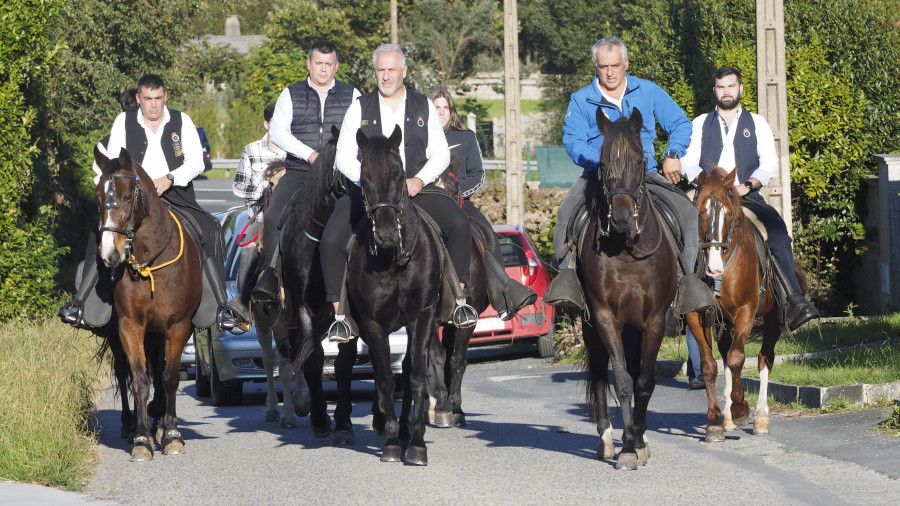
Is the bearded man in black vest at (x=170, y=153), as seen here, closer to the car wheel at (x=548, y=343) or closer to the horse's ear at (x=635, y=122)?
the horse's ear at (x=635, y=122)

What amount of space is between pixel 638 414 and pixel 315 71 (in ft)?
13.9

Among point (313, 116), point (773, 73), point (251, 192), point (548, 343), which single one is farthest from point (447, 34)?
point (313, 116)

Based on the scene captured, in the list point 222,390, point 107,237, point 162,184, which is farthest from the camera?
point 222,390

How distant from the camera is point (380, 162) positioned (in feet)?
30.3

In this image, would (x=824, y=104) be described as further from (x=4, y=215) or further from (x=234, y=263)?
(x=4, y=215)

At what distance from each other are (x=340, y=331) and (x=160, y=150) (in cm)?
250

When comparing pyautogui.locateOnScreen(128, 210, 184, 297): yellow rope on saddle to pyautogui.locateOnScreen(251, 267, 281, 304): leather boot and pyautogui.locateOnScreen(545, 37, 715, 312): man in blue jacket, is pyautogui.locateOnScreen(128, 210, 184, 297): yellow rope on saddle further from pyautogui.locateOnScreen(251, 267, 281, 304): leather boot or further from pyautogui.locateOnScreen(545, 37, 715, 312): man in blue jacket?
pyautogui.locateOnScreen(545, 37, 715, 312): man in blue jacket

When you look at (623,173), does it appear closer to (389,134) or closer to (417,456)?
(389,134)

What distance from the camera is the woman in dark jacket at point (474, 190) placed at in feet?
39.8

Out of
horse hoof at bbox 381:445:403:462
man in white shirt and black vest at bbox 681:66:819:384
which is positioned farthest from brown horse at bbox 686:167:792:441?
horse hoof at bbox 381:445:403:462

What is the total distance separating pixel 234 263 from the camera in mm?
15609

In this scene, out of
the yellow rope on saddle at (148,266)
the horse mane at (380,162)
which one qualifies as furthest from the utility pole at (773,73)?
the yellow rope on saddle at (148,266)

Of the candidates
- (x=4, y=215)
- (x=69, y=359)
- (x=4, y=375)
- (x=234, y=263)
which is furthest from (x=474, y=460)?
(x=4, y=215)

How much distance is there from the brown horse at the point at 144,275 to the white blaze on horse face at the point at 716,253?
4.08 m
